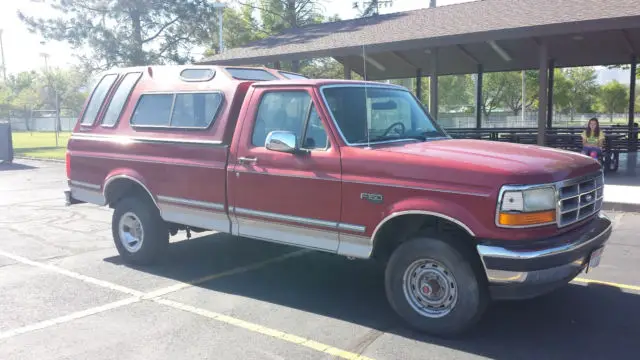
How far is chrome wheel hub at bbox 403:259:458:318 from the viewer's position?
4.46 m

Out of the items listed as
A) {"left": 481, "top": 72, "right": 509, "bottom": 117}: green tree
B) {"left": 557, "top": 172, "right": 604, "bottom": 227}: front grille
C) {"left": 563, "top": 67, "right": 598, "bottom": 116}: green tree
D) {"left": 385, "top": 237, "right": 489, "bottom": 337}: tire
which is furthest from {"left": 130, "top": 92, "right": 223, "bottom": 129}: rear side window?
{"left": 563, "top": 67, "right": 598, "bottom": 116}: green tree

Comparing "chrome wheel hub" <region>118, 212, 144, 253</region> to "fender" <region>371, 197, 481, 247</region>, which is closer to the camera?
"fender" <region>371, 197, 481, 247</region>

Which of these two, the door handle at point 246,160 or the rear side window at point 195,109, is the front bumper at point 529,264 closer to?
the door handle at point 246,160

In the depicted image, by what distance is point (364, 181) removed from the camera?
4.71m

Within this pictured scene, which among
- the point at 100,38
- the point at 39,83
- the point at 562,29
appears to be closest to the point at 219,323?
the point at 562,29

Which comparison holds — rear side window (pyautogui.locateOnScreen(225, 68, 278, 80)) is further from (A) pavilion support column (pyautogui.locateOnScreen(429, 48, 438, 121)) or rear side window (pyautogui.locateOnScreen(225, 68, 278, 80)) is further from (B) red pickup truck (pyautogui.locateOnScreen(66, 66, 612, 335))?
(A) pavilion support column (pyautogui.locateOnScreen(429, 48, 438, 121))

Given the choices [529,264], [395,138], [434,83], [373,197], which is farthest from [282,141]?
[434,83]

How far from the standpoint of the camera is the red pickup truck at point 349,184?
164 inches

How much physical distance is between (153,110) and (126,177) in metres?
0.85

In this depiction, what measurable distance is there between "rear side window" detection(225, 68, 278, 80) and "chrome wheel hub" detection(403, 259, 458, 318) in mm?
2904

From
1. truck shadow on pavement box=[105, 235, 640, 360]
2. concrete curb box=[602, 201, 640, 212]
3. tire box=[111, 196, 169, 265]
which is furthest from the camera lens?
concrete curb box=[602, 201, 640, 212]

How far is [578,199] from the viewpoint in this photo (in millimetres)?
4453

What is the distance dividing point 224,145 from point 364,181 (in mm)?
1700

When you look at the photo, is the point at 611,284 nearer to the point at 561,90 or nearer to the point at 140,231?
the point at 140,231
